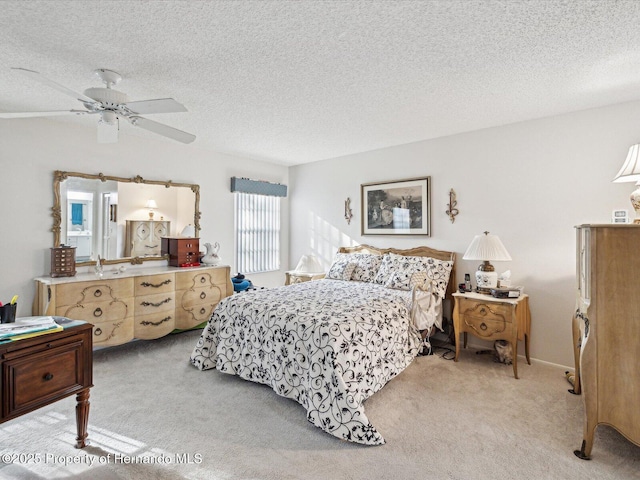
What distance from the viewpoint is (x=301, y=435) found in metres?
2.20

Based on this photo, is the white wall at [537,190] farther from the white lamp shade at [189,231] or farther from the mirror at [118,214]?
the mirror at [118,214]

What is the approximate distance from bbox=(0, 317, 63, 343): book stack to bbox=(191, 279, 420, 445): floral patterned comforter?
1418 millimetres

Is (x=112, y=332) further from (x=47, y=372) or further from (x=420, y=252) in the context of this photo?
(x=420, y=252)

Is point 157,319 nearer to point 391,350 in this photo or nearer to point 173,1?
point 391,350

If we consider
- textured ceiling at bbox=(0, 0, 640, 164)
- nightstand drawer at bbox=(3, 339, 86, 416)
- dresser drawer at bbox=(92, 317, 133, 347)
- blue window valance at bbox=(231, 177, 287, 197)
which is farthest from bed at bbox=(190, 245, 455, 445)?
blue window valance at bbox=(231, 177, 287, 197)

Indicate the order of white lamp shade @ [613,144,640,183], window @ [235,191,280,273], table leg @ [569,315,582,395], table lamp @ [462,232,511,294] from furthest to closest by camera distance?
1. window @ [235,191,280,273]
2. table lamp @ [462,232,511,294]
3. table leg @ [569,315,582,395]
4. white lamp shade @ [613,144,640,183]

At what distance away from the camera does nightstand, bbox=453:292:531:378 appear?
122 inches

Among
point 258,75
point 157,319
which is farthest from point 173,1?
point 157,319

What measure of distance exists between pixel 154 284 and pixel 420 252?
3.24 metres

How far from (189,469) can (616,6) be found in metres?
3.39

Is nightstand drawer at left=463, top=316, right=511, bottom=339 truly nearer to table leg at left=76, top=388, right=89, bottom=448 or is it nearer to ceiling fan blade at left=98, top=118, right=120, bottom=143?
table leg at left=76, top=388, right=89, bottom=448

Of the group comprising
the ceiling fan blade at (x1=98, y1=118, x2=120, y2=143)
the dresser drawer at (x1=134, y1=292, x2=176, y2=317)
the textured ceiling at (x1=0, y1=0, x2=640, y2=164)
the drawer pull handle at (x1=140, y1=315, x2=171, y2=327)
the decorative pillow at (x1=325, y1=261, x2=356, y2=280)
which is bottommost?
the drawer pull handle at (x1=140, y1=315, x2=171, y2=327)

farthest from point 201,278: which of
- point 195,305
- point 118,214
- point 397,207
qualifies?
point 397,207

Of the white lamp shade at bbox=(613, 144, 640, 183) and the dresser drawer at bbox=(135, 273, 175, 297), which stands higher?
the white lamp shade at bbox=(613, 144, 640, 183)
